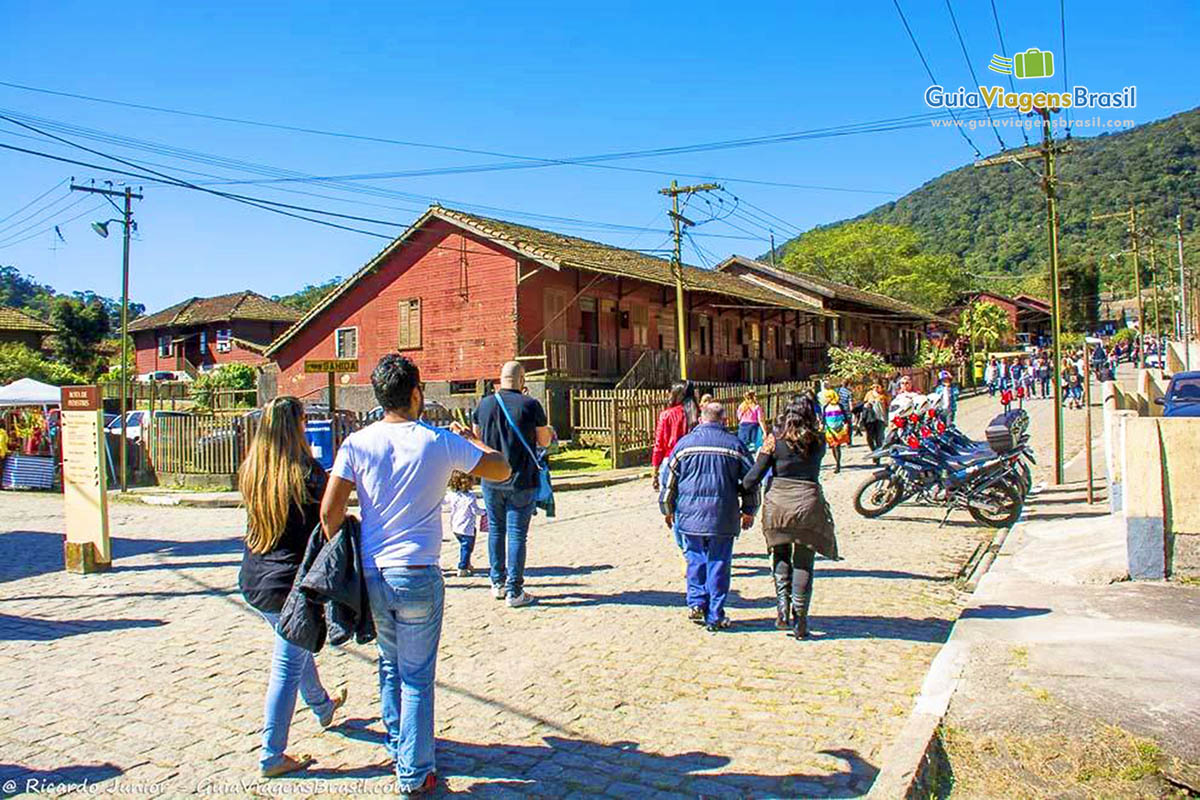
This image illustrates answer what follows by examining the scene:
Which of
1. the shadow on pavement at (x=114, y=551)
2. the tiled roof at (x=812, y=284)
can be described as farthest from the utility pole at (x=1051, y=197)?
the tiled roof at (x=812, y=284)

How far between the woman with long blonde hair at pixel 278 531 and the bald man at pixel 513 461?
Result: 110 inches

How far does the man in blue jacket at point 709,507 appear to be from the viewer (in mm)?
6352

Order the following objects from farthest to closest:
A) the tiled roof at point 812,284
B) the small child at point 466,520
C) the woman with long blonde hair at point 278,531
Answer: the tiled roof at point 812,284 → the small child at point 466,520 → the woman with long blonde hair at point 278,531

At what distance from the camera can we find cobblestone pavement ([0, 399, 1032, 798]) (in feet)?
13.6

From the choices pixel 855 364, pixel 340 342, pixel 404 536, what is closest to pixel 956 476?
pixel 404 536

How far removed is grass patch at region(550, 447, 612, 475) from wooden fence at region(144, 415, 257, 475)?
22.2 ft

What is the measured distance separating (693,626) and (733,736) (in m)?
2.06

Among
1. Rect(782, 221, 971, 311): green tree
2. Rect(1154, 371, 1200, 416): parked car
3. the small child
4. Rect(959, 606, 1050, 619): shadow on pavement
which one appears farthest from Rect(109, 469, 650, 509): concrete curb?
Rect(782, 221, 971, 311): green tree

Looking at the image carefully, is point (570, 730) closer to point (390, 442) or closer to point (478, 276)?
point (390, 442)

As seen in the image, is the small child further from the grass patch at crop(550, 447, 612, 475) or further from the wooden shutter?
the wooden shutter

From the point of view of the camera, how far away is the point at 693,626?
6578mm

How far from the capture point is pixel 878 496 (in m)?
11.6

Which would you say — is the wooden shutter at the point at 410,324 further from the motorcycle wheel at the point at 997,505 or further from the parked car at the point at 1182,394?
the motorcycle wheel at the point at 997,505

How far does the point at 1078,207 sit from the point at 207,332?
117033mm
